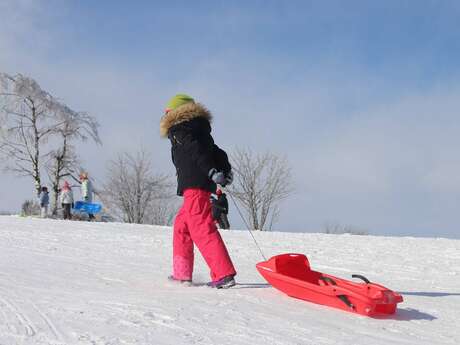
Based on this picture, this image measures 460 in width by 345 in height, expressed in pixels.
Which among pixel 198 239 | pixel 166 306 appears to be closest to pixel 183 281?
pixel 198 239

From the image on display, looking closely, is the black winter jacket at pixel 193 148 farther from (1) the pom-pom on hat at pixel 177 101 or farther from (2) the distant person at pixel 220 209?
(2) the distant person at pixel 220 209

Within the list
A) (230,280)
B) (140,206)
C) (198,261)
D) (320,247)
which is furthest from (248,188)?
(230,280)

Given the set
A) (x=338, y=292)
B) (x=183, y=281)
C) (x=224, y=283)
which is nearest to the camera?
(x=338, y=292)

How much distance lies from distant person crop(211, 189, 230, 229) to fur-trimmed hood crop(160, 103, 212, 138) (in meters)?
10.1

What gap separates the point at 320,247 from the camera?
1003cm

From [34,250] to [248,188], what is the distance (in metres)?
31.1

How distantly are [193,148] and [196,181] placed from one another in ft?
0.92

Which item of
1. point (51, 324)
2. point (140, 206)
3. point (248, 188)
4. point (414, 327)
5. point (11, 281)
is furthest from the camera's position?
point (140, 206)

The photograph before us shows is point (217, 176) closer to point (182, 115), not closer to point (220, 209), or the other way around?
point (182, 115)

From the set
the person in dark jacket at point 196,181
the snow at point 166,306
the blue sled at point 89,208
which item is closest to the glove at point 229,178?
the person in dark jacket at point 196,181

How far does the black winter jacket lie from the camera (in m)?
4.73

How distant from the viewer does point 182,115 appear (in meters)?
4.85

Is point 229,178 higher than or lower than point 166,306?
higher

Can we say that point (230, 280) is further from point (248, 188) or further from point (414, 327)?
point (248, 188)
